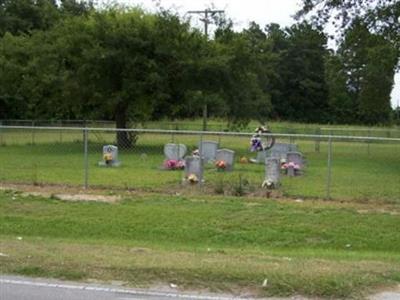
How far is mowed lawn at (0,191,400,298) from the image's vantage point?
740 cm

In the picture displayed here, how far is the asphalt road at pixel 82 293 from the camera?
673cm

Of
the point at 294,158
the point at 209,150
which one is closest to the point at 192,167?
the point at 294,158

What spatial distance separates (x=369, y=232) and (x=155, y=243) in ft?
12.2

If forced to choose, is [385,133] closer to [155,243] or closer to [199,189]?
[199,189]

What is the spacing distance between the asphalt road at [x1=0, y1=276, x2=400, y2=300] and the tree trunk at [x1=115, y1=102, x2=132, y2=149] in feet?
84.6

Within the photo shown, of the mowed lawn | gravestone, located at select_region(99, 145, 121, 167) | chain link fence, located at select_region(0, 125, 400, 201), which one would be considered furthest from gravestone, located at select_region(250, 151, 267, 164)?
the mowed lawn

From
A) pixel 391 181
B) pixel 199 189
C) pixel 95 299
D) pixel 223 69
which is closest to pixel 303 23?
pixel 223 69

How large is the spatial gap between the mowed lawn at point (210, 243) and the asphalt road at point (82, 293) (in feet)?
0.83

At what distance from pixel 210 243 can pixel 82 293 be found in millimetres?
4708

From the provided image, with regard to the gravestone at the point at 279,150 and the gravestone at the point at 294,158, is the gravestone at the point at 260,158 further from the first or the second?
the gravestone at the point at 294,158

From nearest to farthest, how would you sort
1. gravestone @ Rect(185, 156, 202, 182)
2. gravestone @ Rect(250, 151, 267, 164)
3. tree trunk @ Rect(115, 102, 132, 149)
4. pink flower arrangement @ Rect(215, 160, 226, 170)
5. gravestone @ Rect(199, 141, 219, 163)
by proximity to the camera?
gravestone @ Rect(185, 156, 202, 182)
pink flower arrangement @ Rect(215, 160, 226, 170)
gravestone @ Rect(199, 141, 219, 163)
gravestone @ Rect(250, 151, 267, 164)
tree trunk @ Rect(115, 102, 132, 149)

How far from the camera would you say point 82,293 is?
6855mm

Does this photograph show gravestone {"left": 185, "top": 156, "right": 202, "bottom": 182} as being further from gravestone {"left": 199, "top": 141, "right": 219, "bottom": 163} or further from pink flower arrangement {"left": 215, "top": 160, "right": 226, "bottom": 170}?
gravestone {"left": 199, "top": 141, "right": 219, "bottom": 163}

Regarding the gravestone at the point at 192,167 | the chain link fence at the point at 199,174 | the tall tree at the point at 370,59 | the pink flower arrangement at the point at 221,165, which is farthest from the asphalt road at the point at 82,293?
the tall tree at the point at 370,59
